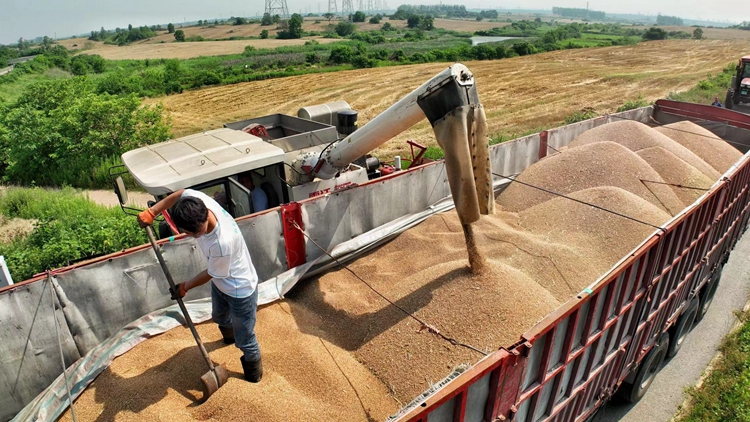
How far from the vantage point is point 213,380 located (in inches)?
122

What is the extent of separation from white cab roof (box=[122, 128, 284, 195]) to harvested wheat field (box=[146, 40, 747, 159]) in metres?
8.81

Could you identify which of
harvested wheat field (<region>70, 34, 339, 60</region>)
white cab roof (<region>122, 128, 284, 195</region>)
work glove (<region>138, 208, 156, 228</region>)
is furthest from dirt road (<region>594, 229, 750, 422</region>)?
harvested wheat field (<region>70, 34, 339, 60</region>)

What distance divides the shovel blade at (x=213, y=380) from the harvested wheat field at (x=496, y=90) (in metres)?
10.9

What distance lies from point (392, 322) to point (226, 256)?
62.4 inches

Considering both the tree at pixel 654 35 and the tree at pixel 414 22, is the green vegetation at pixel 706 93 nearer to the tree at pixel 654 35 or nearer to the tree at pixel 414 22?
the tree at pixel 654 35

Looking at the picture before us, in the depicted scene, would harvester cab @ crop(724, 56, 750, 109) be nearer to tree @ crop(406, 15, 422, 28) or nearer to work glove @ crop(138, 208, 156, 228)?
work glove @ crop(138, 208, 156, 228)

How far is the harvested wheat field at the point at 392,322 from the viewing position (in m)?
3.14

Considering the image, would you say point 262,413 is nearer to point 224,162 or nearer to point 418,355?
point 418,355

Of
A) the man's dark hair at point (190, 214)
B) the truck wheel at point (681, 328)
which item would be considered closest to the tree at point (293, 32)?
the truck wheel at point (681, 328)

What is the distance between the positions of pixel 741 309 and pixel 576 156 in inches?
117

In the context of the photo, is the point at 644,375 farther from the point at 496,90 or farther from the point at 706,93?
the point at 496,90

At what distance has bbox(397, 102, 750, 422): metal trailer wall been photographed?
2.52 meters

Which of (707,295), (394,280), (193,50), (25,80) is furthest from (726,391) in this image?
(193,50)

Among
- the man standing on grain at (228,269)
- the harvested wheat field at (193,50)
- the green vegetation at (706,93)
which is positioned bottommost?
the harvested wheat field at (193,50)
